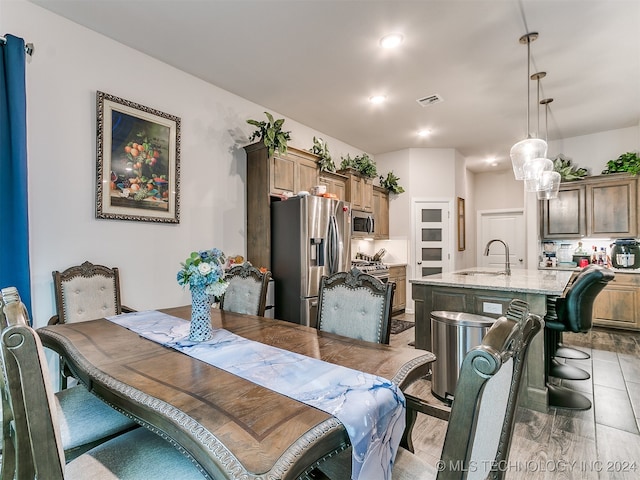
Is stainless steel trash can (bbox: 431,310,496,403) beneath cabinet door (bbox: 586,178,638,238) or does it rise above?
beneath

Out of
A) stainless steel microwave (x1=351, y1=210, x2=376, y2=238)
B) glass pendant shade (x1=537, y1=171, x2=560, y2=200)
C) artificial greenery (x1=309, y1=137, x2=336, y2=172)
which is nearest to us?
glass pendant shade (x1=537, y1=171, x2=560, y2=200)

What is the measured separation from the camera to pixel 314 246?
147 inches

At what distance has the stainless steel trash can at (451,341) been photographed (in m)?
2.51

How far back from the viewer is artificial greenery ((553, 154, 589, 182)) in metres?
5.22

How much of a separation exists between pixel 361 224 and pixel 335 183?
0.88 meters

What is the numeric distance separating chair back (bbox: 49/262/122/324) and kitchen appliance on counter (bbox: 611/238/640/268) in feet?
21.3

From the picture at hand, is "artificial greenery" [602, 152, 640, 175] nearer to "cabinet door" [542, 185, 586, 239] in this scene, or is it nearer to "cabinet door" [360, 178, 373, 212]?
"cabinet door" [542, 185, 586, 239]

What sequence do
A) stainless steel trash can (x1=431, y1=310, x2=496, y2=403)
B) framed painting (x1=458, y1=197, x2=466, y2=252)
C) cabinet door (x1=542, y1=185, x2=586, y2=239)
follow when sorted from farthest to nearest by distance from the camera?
framed painting (x1=458, y1=197, x2=466, y2=252), cabinet door (x1=542, y1=185, x2=586, y2=239), stainless steel trash can (x1=431, y1=310, x2=496, y2=403)

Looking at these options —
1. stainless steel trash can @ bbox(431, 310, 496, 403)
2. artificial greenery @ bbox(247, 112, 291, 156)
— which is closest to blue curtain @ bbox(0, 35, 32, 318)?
artificial greenery @ bbox(247, 112, 291, 156)

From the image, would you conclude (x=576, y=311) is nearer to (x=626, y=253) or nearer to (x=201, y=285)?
(x=201, y=285)

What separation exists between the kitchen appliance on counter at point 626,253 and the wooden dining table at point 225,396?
5.24 metres

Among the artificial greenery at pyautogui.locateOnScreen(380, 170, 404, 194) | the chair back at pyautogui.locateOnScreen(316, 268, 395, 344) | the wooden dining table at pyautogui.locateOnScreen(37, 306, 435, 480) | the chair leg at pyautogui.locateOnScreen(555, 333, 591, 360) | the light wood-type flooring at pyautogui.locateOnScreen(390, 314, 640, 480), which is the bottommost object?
the light wood-type flooring at pyautogui.locateOnScreen(390, 314, 640, 480)

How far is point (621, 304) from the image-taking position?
4.60 meters

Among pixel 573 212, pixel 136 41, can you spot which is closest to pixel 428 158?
pixel 573 212
